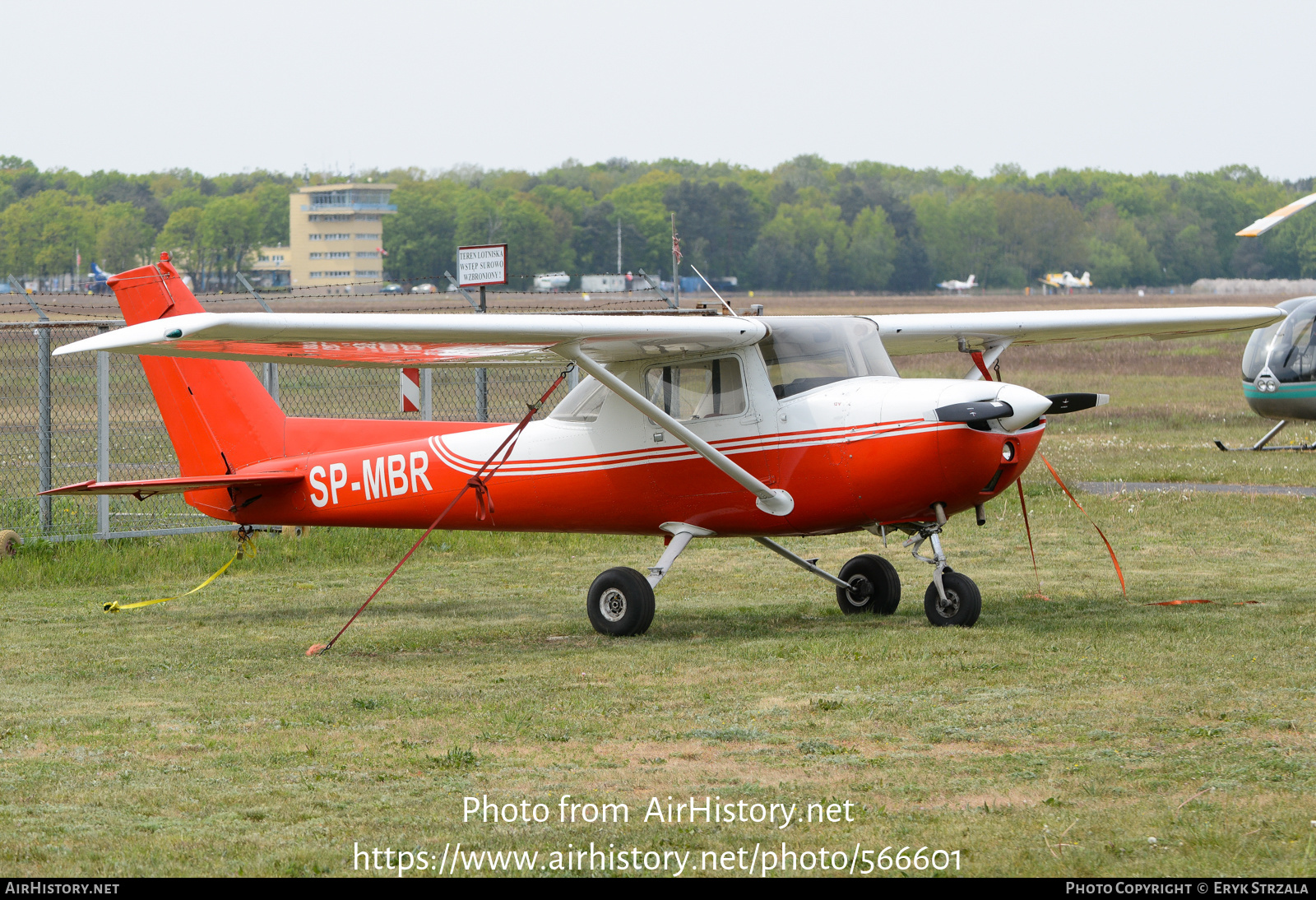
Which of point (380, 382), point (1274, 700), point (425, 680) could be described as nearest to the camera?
point (1274, 700)

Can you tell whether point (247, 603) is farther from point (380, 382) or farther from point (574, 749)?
point (380, 382)

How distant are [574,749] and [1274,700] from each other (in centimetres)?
349

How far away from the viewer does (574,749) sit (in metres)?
6.68

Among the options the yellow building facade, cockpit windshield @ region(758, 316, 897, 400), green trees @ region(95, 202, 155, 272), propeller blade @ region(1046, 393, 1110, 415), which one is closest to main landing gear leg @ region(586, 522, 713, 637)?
cockpit windshield @ region(758, 316, 897, 400)

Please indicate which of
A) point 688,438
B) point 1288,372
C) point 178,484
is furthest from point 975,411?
point 1288,372

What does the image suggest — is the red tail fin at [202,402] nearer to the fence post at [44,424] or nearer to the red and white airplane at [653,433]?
the red and white airplane at [653,433]

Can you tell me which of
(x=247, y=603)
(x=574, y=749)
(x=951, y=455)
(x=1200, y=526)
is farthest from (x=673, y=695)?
(x=1200, y=526)

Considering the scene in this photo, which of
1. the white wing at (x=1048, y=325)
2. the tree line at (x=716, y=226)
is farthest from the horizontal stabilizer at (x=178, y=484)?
the tree line at (x=716, y=226)

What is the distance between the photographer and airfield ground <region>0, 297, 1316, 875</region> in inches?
205

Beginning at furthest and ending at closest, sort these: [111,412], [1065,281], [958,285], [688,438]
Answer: [958,285]
[1065,281]
[111,412]
[688,438]

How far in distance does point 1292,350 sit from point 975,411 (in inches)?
557

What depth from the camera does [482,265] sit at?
653 inches

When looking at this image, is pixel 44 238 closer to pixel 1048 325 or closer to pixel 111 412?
pixel 111 412

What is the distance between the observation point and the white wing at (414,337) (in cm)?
775
